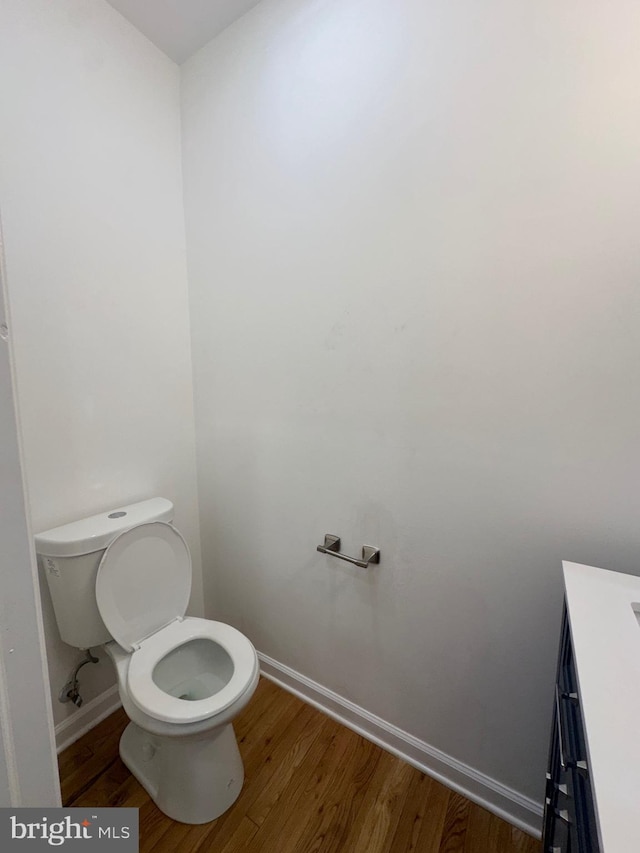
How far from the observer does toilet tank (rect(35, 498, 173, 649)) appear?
1156 mm

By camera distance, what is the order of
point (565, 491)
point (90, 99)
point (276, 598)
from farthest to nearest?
point (276, 598)
point (90, 99)
point (565, 491)

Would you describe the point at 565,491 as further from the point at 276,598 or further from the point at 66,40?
the point at 66,40

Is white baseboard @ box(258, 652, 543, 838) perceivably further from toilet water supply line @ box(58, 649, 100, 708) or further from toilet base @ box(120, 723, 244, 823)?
toilet water supply line @ box(58, 649, 100, 708)

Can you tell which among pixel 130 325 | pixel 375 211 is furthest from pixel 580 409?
pixel 130 325

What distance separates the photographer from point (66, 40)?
46.7 inches

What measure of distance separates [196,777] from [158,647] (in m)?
0.39

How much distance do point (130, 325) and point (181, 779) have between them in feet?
5.26

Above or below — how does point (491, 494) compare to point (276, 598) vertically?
above

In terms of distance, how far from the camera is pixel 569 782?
2.04 ft

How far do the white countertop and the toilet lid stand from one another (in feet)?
4.27

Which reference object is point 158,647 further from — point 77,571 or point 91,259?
point 91,259

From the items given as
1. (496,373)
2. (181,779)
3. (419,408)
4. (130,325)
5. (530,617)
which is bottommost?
(181,779)

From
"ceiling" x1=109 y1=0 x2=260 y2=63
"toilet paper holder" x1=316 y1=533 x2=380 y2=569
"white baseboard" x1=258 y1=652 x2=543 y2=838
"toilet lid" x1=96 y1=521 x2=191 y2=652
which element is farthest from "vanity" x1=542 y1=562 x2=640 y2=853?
"ceiling" x1=109 y1=0 x2=260 y2=63
